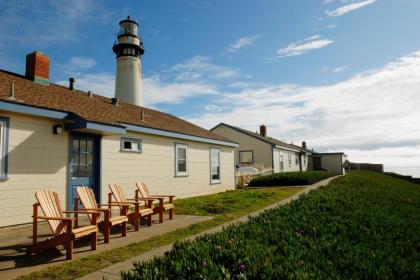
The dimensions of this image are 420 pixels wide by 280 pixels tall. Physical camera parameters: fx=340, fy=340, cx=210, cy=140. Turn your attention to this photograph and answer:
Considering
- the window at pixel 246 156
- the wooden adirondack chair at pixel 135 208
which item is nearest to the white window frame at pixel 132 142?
the wooden adirondack chair at pixel 135 208

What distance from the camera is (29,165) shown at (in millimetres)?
8773

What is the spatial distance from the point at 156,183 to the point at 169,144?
78.8 inches

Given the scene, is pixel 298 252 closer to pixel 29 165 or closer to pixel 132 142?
pixel 29 165

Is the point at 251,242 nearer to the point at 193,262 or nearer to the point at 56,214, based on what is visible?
the point at 193,262

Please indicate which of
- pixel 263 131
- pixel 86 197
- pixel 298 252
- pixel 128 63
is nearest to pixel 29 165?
pixel 86 197

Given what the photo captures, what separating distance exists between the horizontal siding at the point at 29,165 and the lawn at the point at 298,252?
5.13 metres

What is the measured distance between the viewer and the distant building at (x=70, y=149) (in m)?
8.38

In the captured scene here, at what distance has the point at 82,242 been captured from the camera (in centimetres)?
708

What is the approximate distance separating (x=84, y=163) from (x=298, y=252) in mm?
7642

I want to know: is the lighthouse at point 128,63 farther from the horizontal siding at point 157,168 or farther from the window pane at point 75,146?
the window pane at point 75,146

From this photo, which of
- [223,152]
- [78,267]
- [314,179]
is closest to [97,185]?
[78,267]

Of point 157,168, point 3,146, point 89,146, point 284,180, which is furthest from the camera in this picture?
point 284,180

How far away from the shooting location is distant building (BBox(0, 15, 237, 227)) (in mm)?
8383

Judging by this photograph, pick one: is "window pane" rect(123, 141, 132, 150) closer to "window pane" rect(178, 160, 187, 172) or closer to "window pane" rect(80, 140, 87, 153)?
"window pane" rect(80, 140, 87, 153)
